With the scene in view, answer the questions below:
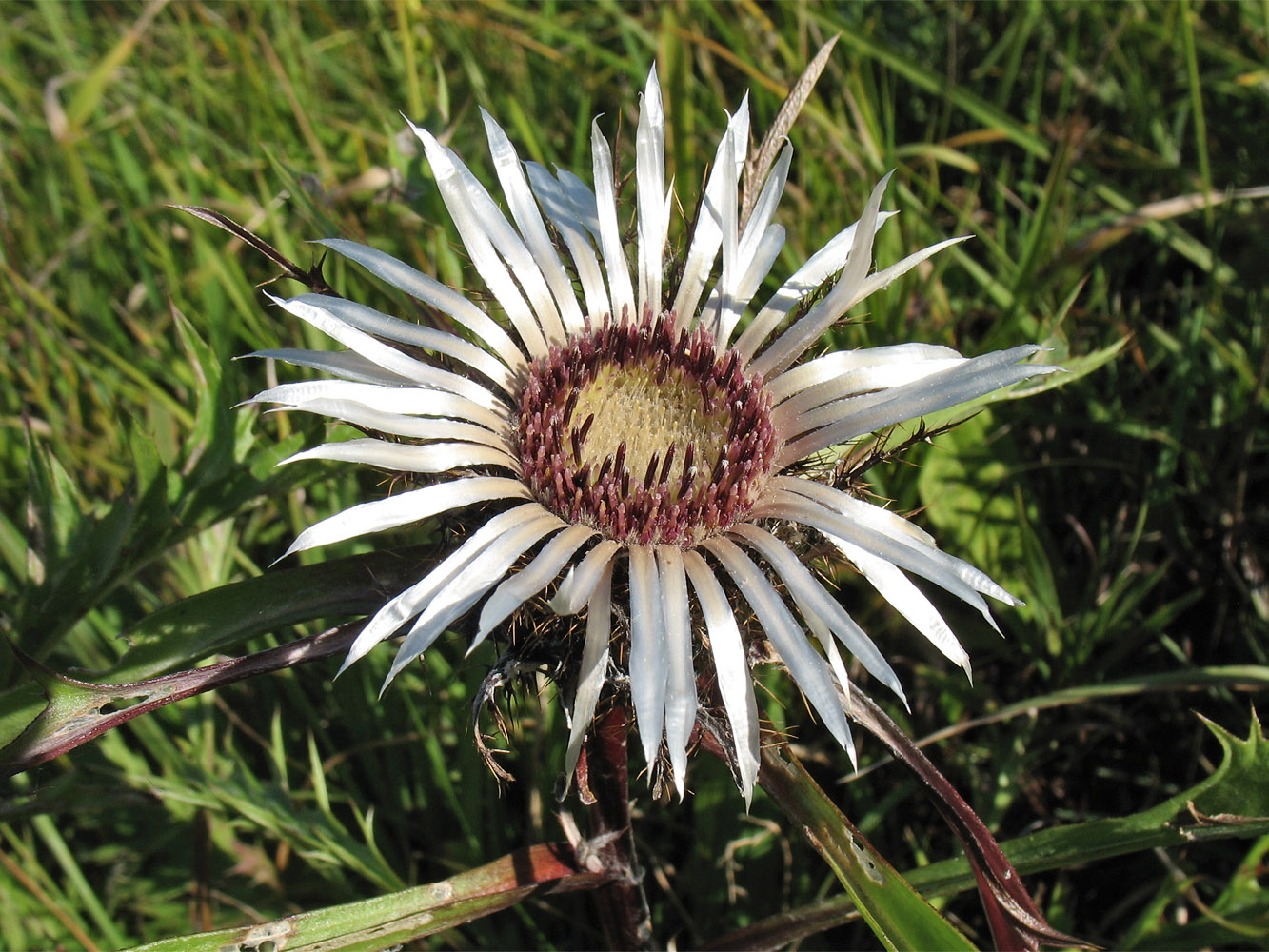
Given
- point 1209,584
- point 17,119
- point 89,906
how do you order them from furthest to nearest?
1. point 17,119
2. point 1209,584
3. point 89,906

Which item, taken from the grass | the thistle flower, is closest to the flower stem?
the thistle flower

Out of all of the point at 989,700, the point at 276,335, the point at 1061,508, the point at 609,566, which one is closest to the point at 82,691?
the point at 609,566

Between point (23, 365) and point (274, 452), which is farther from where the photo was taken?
point (23, 365)

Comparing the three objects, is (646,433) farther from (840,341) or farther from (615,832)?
(840,341)

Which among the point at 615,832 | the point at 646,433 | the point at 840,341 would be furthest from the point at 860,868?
the point at 840,341

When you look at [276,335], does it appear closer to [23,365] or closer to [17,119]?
[23,365]

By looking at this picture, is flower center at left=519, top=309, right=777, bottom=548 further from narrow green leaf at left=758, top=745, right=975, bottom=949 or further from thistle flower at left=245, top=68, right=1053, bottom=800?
narrow green leaf at left=758, top=745, right=975, bottom=949
